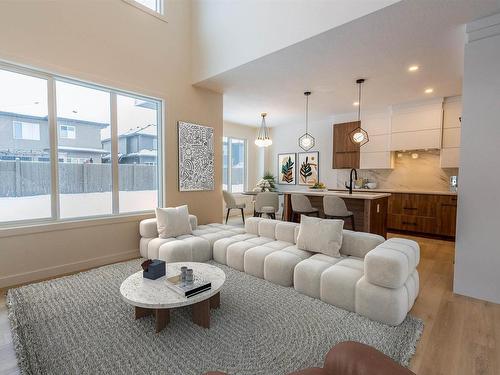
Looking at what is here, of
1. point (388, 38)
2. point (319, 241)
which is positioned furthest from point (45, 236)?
point (388, 38)

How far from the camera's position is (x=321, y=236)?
3.03m

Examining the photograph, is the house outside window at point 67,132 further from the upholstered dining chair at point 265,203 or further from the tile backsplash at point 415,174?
the tile backsplash at point 415,174

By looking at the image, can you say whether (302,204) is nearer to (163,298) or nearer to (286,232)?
(286,232)

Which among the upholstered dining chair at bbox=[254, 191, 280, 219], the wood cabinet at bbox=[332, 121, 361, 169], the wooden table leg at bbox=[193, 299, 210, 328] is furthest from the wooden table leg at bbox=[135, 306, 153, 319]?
the wood cabinet at bbox=[332, 121, 361, 169]

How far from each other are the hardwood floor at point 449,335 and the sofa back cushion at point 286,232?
1.53m

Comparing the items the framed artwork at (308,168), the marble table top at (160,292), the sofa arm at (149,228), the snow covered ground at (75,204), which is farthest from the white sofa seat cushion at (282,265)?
the framed artwork at (308,168)

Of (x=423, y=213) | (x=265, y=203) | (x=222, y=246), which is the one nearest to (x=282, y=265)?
(x=222, y=246)

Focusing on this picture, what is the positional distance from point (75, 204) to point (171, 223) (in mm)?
1333

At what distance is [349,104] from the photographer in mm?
5875

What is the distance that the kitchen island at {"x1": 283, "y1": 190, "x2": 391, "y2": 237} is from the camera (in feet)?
13.8

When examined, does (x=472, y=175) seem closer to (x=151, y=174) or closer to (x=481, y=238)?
(x=481, y=238)

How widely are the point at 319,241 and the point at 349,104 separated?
4068mm

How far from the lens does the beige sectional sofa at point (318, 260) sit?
87.0 inches

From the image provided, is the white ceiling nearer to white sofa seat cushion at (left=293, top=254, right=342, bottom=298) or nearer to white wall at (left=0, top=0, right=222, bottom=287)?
white wall at (left=0, top=0, right=222, bottom=287)
